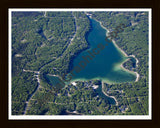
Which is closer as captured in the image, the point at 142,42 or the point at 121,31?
the point at 142,42

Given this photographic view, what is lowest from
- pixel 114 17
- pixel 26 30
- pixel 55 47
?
pixel 55 47

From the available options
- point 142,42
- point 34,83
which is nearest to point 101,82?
point 34,83

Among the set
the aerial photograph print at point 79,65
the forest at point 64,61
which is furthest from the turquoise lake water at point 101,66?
the forest at point 64,61

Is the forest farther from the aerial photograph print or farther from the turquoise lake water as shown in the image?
the turquoise lake water

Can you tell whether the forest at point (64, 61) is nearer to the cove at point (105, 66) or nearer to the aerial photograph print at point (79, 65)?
the aerial photograph print at point (79, 65)

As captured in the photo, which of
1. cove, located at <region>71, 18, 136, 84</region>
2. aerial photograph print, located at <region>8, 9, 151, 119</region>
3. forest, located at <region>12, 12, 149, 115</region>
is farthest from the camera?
cove, located at <region>71, 18, 136, 84</region>

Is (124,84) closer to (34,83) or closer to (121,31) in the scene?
(34,83)

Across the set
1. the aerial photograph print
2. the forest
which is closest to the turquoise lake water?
the aerial photograph print

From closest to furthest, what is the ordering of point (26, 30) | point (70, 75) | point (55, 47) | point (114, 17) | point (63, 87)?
point (63, 87), point (70, 75), point (55, 47), point (26, 30), point (114, 17)

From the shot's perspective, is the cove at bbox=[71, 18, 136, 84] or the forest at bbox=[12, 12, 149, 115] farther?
the cove at bbox=[71, 18, 136, 84]
